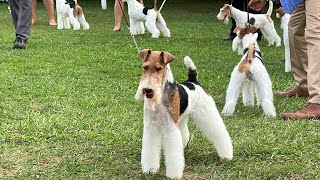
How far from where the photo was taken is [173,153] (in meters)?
2.96

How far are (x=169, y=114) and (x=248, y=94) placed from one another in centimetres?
207

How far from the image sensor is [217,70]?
679 cm

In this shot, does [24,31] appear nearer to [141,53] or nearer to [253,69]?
[253,69]

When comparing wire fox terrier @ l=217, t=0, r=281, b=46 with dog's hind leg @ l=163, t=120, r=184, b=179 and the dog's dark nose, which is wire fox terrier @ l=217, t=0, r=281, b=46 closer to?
dog's hind leg @ l=163, t=120, r=184, b=179

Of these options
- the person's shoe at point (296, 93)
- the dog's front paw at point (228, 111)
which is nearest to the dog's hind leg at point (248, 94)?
the dog's front paw at point (228, 111)

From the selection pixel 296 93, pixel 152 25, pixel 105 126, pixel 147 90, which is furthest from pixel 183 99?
pixel 152 25

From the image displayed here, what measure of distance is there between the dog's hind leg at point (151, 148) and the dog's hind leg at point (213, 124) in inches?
15.4

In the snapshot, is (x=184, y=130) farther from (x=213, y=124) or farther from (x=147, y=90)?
(x=147, y=90)

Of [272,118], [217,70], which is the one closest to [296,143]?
[272,118]

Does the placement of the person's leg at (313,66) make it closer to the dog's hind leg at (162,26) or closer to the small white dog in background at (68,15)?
the dog's hind leg at (162,26)

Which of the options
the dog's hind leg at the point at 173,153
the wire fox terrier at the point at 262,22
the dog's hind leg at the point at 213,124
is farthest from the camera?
the wire fox terrier at the point at 262,22

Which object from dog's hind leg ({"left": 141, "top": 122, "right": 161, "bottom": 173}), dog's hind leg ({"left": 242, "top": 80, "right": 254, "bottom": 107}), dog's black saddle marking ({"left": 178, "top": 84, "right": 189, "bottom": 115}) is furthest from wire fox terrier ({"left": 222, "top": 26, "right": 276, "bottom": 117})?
dog's hind leg ({"left": 141, "top": 122, "right": 161, "bottom": 173})

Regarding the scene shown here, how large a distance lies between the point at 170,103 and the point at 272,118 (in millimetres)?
1674

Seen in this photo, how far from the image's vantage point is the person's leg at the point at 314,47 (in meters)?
4.34
